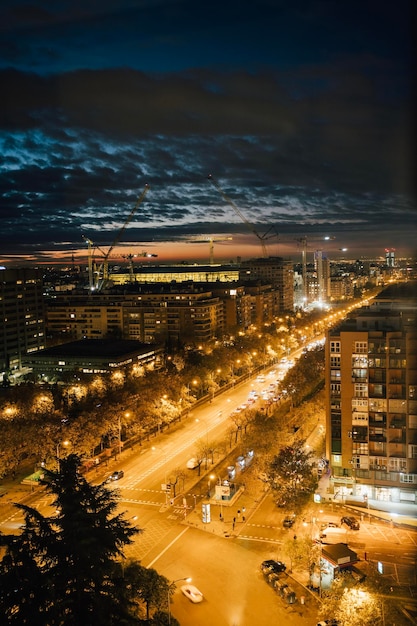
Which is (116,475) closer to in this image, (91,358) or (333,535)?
(333,535)

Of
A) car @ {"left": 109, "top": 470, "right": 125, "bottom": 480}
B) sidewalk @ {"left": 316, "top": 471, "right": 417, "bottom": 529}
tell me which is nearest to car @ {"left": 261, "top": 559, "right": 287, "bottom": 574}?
sidewalk @ {"left": 316, "top": 471, "right": 417, "bottom": 529}

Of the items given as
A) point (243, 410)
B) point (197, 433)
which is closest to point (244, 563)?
point (197, 433)

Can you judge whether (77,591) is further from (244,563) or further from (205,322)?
(205,322)

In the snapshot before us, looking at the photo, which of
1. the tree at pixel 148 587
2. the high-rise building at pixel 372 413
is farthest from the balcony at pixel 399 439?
the tree at pixel 148 587

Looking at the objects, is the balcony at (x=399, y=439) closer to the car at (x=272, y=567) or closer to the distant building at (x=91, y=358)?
the car at (x=272, y=567)

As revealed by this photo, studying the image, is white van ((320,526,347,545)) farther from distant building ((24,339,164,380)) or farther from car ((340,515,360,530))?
distant building ((24,339,164,380))

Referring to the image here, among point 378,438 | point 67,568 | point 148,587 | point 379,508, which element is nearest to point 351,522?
point 379,508
